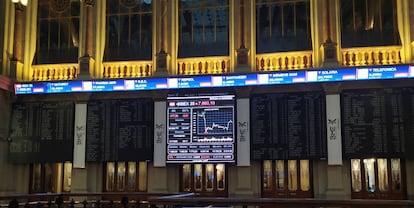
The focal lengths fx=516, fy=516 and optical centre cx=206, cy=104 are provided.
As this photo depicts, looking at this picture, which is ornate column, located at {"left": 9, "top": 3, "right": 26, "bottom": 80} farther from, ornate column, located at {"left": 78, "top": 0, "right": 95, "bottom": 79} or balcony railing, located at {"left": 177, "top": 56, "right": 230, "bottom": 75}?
balcony railing, located at {"left": 177, "top": 56, "right": 230, "bottom": 75}

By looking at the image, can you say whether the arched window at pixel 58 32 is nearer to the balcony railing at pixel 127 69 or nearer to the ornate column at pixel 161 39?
the balcony railing at pixel 127 69

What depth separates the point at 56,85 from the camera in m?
16.2

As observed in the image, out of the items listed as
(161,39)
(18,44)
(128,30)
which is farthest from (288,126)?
(18,44)

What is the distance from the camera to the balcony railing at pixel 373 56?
49.8 ft

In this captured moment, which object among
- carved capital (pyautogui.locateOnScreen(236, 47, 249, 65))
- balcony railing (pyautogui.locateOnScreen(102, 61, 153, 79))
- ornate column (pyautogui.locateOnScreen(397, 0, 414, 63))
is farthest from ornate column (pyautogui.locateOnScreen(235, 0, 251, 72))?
ornate column (pyautogui.locateOnScreen(397, 0, 414, 63))

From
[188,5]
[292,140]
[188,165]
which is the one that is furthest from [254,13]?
[188,165]

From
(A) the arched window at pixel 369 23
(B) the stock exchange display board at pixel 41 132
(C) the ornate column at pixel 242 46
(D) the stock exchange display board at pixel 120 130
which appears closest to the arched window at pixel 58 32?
(B) the stock exchange display board at pixel 41 132

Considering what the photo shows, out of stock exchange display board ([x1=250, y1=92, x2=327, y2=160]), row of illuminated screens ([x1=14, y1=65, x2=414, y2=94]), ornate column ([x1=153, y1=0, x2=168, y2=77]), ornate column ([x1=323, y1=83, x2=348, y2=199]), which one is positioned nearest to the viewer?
row of illuminated screens ([x1=14, y1=65, x2=414, y2=94])

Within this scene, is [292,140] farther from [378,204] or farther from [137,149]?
[378,204]

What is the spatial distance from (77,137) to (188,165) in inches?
142

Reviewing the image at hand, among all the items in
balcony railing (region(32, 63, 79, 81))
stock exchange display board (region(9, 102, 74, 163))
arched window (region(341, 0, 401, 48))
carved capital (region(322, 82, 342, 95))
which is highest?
arched window (region(341, 0, 401, 48))

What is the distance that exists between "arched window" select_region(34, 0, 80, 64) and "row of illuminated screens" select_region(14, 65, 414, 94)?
4.14 ft

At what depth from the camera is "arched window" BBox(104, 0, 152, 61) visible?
16.8 m

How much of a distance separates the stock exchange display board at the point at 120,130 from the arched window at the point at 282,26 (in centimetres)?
A: 414
